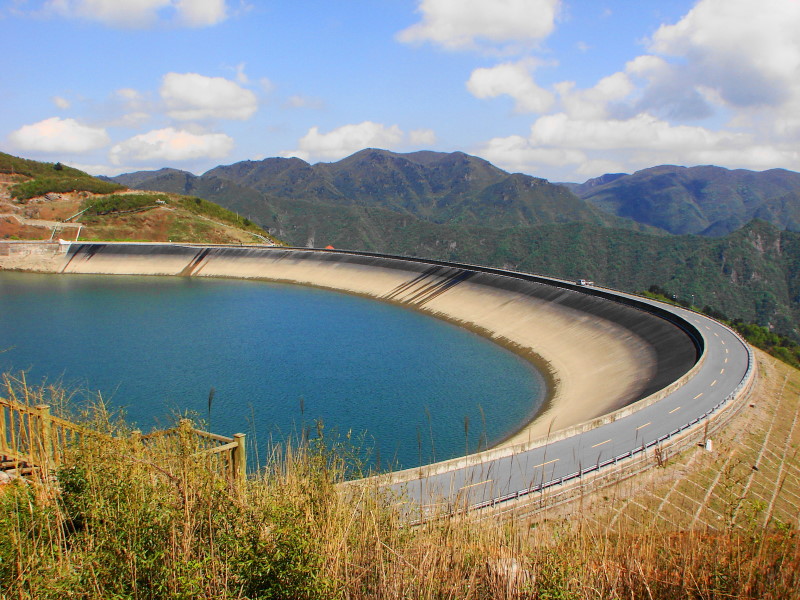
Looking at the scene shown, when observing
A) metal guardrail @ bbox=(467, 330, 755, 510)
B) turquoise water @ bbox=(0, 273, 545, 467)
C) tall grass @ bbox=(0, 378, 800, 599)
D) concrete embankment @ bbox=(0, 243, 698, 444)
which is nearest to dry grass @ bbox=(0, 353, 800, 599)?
tall grass @ bbox=(0, 378, 800, 599)

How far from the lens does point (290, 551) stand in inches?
199

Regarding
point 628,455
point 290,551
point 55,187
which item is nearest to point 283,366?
point 628,455

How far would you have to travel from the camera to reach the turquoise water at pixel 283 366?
2595 cm

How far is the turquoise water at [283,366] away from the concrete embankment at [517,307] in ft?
7.50

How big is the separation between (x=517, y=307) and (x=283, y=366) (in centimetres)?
2388

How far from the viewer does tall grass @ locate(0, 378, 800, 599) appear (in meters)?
4.96

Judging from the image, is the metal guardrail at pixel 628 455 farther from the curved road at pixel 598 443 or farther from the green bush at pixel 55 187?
the green bush at pixel 55 187

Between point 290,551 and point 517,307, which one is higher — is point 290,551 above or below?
above

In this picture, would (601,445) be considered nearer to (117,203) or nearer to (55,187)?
(117,203)

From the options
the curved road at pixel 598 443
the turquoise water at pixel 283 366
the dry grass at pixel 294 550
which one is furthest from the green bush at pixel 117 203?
the dry grass at pixel 294 550

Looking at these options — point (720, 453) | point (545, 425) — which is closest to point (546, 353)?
point (545, 425)

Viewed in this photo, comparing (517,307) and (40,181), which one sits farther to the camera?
(40,181)

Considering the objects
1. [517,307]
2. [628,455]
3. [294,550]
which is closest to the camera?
[294,550]

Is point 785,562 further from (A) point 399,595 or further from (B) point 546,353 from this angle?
(B) point 546,353
